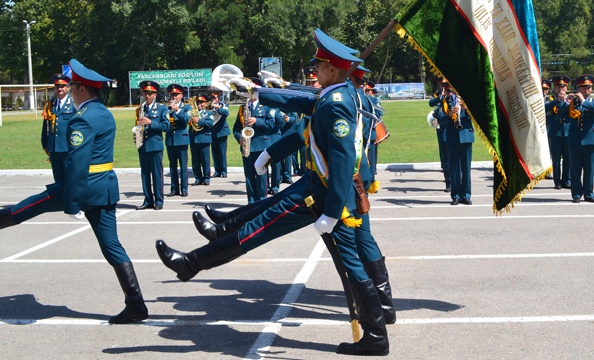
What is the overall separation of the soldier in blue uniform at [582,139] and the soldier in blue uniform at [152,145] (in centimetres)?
687

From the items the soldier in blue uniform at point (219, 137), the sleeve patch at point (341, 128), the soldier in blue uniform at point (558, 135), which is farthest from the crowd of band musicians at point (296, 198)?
the soldier in blue uniform at point (219, 137)

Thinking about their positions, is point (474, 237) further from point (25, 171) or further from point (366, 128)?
point (25, 171)

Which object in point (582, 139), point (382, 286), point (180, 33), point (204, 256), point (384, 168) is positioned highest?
point (180, 33)

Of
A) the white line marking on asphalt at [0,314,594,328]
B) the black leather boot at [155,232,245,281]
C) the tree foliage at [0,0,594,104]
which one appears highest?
the tree foliage at [0,0,594,104]

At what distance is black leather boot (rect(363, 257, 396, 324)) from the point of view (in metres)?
6.21

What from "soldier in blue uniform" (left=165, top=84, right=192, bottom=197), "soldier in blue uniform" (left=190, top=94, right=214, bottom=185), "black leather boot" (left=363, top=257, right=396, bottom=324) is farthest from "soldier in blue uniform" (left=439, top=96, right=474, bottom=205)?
"black leather boot" (left=363, top=257, right=396, bottom=324)

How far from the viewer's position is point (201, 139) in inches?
677

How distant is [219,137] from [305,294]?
11253 millimetres

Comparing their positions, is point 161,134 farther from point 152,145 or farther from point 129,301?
point 129,301

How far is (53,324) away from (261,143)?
23.3 ft

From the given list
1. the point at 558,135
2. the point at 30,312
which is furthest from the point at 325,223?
the point at 558,135

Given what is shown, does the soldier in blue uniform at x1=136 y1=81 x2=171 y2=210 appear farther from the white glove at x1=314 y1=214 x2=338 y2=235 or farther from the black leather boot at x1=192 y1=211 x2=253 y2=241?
the white glove at x1=314 y1=214 x2=338 y2=235

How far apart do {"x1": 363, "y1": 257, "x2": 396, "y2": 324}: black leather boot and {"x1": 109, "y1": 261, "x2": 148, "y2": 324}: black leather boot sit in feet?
6.13

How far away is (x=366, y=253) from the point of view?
6.25m
